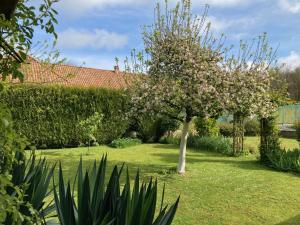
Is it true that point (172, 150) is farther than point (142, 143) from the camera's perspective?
No

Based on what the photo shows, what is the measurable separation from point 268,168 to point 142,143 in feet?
25.9

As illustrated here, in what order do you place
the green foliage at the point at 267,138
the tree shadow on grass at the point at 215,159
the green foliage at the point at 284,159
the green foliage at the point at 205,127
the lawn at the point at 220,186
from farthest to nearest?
the green foliage at the point at 205,127, the green foliage at the point at 267,138, the tree shadow on grass at the point at 215,159, the green foliage at the point at 284,159, the lawn at the point at 220,186

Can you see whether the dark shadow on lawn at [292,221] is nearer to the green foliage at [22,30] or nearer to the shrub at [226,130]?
the green foliage at [22,30]

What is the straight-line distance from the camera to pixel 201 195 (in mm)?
8305

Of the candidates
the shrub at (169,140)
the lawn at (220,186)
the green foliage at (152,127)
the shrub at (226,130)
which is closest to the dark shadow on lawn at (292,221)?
the lawn at (220,186)

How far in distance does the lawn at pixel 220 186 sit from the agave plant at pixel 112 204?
3.68 metres

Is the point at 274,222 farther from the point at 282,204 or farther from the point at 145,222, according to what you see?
the point at 145,222

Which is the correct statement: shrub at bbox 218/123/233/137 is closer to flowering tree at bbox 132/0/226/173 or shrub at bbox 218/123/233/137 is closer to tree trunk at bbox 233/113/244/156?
tree trunk at bbox 233/113/244/156

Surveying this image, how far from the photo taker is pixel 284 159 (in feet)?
38.6

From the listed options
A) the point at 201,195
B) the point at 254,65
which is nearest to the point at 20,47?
the point at 201,195

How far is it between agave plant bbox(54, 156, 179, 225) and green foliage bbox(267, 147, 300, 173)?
Answer: 9.36 m

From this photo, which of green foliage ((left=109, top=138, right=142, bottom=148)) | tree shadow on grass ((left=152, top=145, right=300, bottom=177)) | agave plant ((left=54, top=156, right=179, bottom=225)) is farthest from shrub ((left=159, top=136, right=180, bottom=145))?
agave plant ((left=54, top=156, right=179, bottom=225))

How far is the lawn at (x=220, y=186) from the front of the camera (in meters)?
7.00

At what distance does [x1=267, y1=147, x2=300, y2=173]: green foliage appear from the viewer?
37.3 ft
